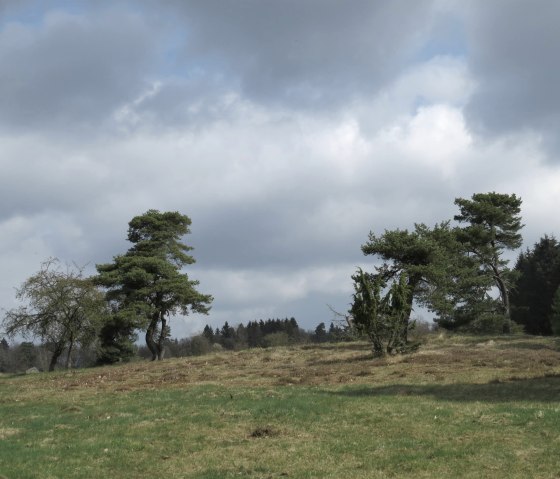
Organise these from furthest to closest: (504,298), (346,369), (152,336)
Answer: (504,298)
(152,336)
(346,369)

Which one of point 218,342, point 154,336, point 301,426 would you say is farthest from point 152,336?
point 218,342

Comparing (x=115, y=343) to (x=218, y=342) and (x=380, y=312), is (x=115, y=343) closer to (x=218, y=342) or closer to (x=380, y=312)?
(x=380, y=312)

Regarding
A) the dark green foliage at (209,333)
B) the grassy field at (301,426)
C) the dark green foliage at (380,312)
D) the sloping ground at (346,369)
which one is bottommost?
the grassy field at (301,426)

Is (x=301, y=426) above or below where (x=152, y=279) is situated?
below

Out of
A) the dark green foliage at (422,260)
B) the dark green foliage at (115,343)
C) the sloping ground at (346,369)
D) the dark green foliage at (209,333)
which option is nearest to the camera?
the sloping ground at (346,369)

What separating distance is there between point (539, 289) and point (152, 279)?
45.3 meters

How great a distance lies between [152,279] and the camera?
51312mm

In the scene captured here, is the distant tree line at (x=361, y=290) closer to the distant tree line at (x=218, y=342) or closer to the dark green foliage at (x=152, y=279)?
the dark green foliage at (x=152, y=279)

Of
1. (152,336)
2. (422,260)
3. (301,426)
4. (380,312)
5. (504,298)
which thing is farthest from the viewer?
(504,298)

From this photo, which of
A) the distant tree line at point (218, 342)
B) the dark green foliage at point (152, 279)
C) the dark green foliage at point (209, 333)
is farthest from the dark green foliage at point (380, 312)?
the dark green foliage at point (209, 333)

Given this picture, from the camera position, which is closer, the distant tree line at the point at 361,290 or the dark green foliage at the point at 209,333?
the distant tree line at the point at 361,290

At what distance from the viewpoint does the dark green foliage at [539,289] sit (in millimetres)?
67062

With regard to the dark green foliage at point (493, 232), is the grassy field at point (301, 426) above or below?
below

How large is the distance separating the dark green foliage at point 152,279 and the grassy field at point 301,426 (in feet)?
69.1
